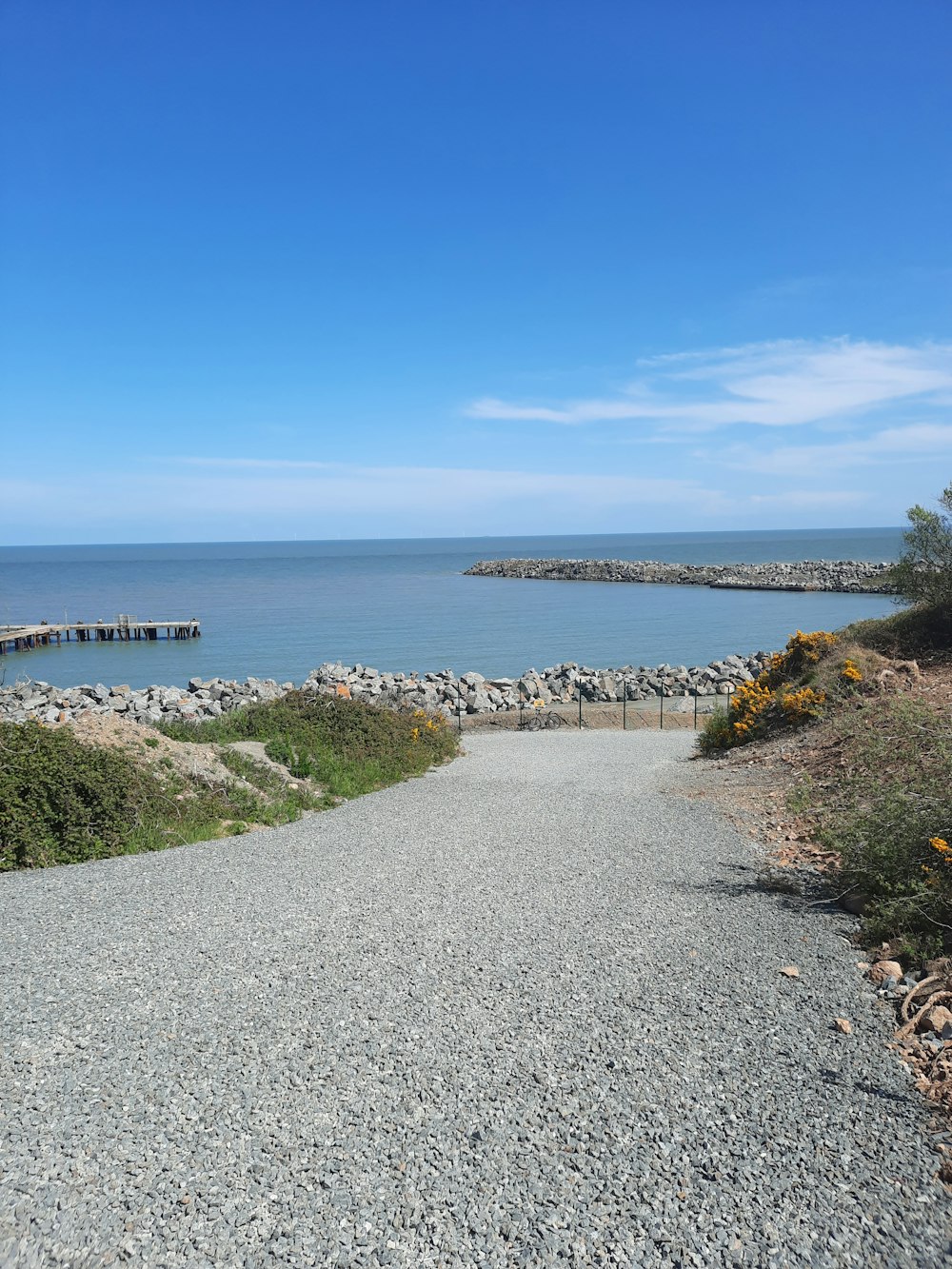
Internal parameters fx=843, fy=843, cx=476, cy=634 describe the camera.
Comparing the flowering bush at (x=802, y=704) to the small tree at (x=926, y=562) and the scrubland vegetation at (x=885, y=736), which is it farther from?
the small tree at (x=926, y=562)

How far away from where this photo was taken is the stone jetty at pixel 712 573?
3708 inches

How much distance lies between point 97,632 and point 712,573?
245ft

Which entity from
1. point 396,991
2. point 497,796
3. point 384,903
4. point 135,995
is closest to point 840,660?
point 497,796

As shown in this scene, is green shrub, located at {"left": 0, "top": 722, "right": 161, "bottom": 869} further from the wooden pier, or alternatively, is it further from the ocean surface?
the wooden pier

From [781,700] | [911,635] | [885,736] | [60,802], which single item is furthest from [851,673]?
[60,802]

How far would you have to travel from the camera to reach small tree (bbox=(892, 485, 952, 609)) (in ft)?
66.5

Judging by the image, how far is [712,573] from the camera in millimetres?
107562

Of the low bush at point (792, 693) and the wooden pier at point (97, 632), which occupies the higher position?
the low bush at point (792, 693)

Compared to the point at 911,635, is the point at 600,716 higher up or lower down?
lower down

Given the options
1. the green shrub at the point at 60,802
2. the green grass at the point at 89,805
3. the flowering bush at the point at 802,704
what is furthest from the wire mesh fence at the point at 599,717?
the green shrub at the point at 60,802

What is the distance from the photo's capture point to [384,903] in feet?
24.6

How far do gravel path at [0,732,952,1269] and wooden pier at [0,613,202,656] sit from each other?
53.0 metres

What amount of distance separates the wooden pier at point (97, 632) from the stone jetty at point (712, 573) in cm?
6177

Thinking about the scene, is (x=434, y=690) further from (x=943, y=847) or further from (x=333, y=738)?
(x=943, y=847)
